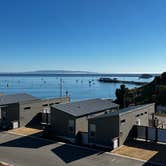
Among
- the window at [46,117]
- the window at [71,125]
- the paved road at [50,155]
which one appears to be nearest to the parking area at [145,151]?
the paved road at [50,155]

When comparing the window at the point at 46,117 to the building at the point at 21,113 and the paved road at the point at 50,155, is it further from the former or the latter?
the paved road at the point at 50,155

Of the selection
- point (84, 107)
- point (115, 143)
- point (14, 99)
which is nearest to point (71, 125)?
point (84, 107)

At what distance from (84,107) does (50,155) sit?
7.34m

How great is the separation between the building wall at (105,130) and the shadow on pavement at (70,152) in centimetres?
139

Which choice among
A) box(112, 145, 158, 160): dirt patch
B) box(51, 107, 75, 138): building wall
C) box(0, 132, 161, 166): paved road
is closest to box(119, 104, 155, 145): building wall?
box(112, 145, 158, 160): dirt patch

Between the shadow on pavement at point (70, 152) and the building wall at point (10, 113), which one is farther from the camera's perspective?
the building wall at point (10, 113)

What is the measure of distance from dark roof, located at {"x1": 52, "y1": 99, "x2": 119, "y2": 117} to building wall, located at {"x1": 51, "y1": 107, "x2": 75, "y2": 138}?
364 mm

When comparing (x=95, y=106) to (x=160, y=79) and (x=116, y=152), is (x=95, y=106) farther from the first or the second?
(x=160, y=79)

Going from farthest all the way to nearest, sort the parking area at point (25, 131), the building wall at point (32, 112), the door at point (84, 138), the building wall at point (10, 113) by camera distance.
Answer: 1. the building wall at point (32, 112)
2. the building wall at point (10, 113)
3. the parking area at point (25, 131)
4. the door at point (84, 138)

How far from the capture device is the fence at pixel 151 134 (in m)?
17.6

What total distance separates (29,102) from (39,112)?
1.72m

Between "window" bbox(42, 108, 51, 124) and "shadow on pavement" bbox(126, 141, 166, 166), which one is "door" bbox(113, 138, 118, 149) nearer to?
"shadow on pavement" bbox(126, 141, 166, 166)

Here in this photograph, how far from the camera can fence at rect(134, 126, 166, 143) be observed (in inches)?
692

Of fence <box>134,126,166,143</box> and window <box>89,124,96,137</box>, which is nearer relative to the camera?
fence <box>134,126,166,143</box>
